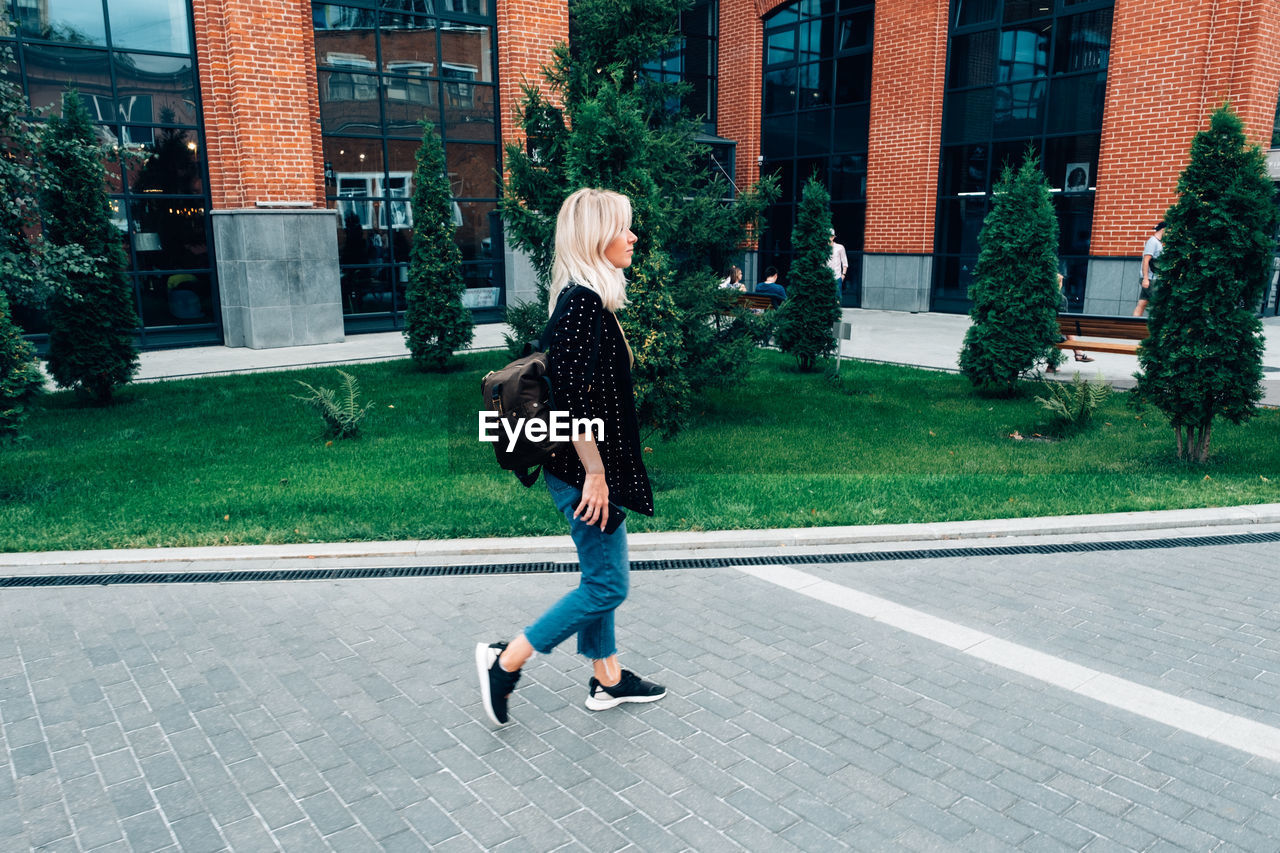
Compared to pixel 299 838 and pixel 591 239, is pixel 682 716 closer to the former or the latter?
pixel 299 838

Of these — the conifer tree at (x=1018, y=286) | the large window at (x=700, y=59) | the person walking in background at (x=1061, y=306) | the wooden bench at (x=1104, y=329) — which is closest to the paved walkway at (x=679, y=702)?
the conifer tree at (x=1018, y=286)

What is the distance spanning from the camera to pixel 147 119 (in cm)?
1540

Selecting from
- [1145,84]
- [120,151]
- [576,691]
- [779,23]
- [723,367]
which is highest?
[779,23]

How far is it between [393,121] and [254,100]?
9.80 ft

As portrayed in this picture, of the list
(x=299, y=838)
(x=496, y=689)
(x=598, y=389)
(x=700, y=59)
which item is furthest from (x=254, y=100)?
(x=299, y=838)

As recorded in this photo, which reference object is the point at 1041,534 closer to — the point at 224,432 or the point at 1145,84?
the point at 224,432

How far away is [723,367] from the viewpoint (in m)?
9.73

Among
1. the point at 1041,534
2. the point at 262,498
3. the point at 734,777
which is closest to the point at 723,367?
the point at 1041,534

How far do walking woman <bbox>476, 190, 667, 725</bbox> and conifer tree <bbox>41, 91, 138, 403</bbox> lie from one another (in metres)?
8.41

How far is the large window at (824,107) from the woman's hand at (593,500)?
2000 centimetres

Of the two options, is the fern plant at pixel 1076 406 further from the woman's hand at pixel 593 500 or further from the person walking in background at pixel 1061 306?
the woman's hand at pixel 593 500

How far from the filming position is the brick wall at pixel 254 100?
15.0 metres

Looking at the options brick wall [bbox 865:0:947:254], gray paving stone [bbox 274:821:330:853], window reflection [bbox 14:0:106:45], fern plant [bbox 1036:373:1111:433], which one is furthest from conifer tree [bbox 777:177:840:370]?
window reflection [bbox 14:0:106:45]

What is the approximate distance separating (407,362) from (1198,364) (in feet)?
35.3
